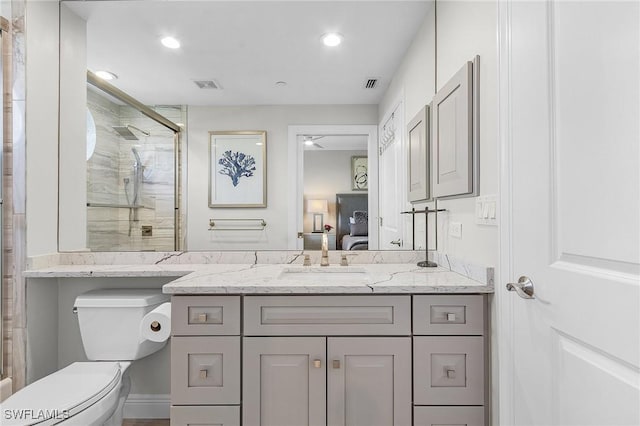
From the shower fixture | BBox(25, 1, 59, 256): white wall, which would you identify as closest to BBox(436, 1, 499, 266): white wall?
the shower fixture

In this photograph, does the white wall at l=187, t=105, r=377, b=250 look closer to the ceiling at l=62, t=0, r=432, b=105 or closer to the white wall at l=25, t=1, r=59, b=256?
the ceiling at l=62, t=0, r=432, b=105

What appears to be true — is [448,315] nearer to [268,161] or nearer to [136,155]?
[268,161]

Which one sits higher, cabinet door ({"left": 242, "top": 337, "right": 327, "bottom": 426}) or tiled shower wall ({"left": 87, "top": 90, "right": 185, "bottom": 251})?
tiled shower wall ({"left": 87, "top": 90, "right": 185, "bottom": 251})

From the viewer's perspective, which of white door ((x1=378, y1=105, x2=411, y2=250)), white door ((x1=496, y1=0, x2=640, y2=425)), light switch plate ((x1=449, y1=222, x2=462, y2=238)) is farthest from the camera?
white door ((x1=378, y1=105, x2=411, y2=250))

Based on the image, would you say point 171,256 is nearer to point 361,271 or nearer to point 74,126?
point 74,126

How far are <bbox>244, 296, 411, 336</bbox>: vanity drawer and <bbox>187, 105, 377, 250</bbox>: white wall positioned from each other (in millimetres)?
641

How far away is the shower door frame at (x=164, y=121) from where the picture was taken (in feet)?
6.22

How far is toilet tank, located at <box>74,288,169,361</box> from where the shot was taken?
1.68 meters

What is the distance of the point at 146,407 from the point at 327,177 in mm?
1698

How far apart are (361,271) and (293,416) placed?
29.6 inches

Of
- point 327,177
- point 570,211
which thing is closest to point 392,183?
point 327,177

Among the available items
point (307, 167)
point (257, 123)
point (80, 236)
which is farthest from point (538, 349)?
point (80, 236)

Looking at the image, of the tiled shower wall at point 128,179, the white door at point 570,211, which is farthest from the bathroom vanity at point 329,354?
the tiled shower wall at point 128,179

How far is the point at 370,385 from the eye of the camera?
4.31ft
